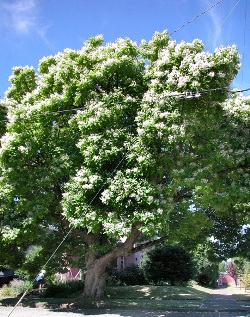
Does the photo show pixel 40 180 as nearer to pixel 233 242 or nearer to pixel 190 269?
pixel 233 242

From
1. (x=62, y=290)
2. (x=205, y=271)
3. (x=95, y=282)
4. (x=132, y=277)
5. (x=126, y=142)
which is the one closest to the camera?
(x=126, y=142)

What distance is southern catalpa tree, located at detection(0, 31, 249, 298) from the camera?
11961 mm

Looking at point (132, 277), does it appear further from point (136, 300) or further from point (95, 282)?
point (95, 282)

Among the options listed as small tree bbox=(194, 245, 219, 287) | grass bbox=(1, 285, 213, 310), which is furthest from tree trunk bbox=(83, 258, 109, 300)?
Answer: small tree bbox=(194, 245, 219, 287)

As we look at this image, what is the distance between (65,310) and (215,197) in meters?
8.52

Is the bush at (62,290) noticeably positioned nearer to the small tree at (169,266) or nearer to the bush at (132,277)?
the bush at (132,277)

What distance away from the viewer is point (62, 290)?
22.4 metres

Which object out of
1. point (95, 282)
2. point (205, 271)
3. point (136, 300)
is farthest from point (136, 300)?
point (205, 271)

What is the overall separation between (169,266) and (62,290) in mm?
11007

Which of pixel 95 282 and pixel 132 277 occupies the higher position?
pixel 132 277

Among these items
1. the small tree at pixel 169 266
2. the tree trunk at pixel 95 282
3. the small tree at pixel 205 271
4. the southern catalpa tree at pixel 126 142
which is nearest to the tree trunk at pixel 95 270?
the tree trunk at pixel 95 282

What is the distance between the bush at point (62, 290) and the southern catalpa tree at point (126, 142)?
8410mm

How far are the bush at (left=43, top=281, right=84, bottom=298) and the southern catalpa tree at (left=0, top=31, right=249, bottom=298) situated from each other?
841 cm

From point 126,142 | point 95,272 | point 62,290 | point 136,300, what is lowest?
point 136,300
